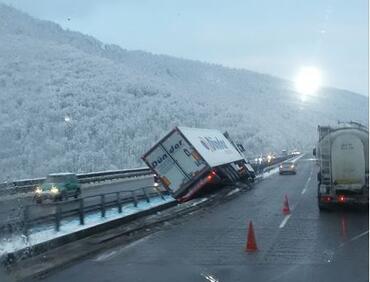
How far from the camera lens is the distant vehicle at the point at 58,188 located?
1312 inches

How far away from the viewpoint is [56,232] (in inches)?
650

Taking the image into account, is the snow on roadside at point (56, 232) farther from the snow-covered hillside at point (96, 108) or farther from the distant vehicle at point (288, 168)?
the snow-covered hillside at point (96, 108)

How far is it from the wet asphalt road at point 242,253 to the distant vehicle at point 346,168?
26.7 inches

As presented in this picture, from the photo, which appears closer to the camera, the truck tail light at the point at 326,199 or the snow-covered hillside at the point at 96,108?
the truck tail light at the point at 326,199

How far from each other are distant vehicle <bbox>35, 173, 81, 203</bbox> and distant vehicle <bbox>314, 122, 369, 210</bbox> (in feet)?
48.2

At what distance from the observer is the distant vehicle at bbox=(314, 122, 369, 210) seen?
23.5 m

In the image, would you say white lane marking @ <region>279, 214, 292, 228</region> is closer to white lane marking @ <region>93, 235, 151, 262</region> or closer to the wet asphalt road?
the wet asphalt road

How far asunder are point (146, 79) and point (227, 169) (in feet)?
367

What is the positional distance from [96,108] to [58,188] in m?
83.5

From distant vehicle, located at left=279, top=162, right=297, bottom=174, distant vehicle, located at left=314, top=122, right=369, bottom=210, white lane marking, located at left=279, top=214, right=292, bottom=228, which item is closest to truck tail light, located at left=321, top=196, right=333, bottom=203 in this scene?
distant vehicle, located at left=314, top=122, right=369, bottom=210

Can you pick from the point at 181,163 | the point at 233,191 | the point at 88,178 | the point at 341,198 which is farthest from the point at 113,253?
the point at 88,178

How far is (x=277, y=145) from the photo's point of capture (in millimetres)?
154625

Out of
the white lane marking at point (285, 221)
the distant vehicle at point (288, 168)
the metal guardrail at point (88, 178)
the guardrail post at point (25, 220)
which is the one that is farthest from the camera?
the distant vehicle at point (288, 168)

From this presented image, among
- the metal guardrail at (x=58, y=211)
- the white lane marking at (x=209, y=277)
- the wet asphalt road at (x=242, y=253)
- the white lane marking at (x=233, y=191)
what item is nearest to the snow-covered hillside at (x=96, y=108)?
the white lane marking at (x=233, y=191)
